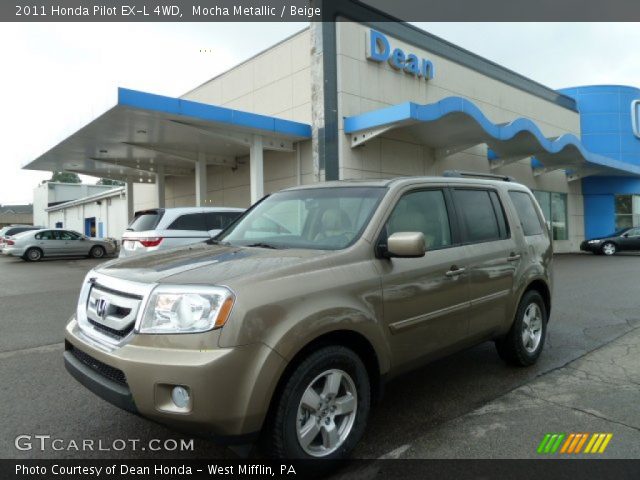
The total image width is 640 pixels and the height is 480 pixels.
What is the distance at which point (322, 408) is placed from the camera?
282 cm

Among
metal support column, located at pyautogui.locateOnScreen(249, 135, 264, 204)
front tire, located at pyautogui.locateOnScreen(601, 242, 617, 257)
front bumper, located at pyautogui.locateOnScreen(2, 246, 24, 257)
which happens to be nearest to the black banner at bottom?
metal support column, located at pyautogui.locateOnScreen(249, 135, 264, 204)

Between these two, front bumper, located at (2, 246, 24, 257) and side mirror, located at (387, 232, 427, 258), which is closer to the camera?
side mirror, located at (387, 232, 427, 258)

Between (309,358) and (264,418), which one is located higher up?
(309,358)

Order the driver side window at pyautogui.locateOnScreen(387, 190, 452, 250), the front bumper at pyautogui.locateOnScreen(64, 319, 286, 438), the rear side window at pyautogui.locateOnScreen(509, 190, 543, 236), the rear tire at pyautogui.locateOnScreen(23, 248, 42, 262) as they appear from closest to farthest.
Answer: the front bumper at pyautogui.locateOnScreen(64, 319, 286, 438), the driver side window at pyautogui.locateOnScreen(387, 190, 452, 250), the rear side window at pyautogui.locateOnScreen(509, 190, 543, 236), the rear tire at pyautogui.locateOnScreen(23, 248, 42, 262)

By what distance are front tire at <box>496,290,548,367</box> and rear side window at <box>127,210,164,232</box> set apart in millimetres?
7345

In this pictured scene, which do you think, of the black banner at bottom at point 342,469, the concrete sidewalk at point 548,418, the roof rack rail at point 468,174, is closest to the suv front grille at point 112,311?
the black banner at bottom at point 342,469

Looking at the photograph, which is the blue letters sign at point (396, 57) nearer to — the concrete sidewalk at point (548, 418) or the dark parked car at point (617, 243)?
the dark parked car at point (617, 243)

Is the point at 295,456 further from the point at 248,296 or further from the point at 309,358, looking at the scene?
the point at 248,296

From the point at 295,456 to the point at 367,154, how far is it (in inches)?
565

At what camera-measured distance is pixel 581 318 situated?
7.21m

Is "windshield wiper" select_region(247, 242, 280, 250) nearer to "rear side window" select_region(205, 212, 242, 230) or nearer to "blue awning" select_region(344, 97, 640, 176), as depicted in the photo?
"rear side window" select_region(205, 212, 242, 230)

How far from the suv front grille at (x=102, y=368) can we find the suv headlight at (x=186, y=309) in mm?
311

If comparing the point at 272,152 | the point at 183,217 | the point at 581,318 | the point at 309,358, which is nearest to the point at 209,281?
the point at 309,358

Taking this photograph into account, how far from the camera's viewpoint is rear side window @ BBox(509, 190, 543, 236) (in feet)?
16.1
